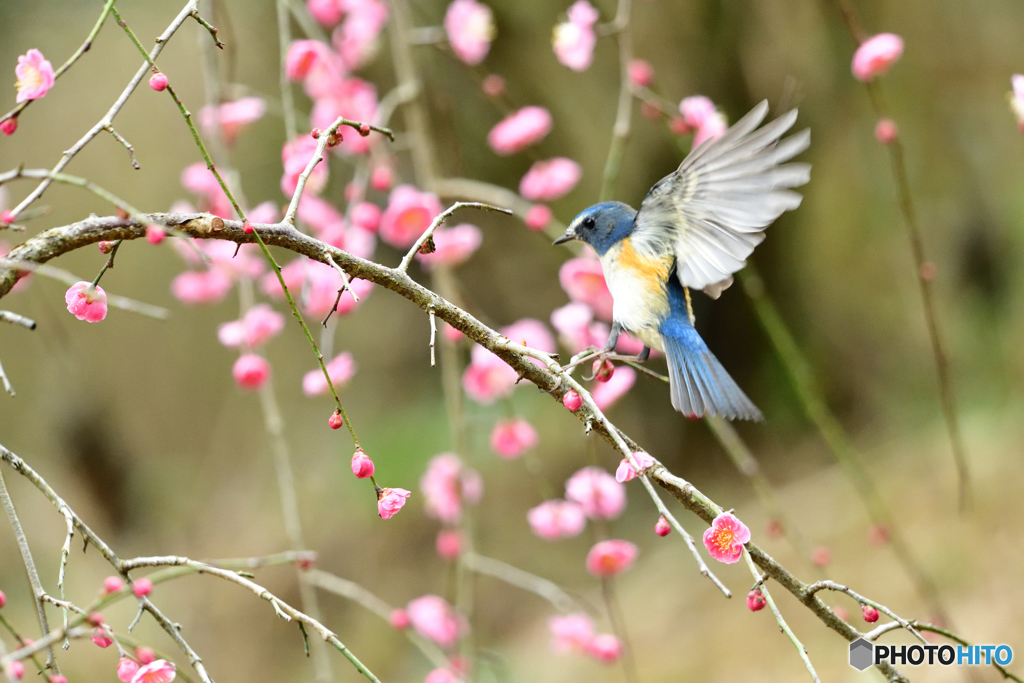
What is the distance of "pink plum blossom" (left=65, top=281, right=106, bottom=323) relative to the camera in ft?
3.94

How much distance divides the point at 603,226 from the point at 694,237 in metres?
0.32

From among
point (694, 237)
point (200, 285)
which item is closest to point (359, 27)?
point (200, 285)

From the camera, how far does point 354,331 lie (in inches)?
153

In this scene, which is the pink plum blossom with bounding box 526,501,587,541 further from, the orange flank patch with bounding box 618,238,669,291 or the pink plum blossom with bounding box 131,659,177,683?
the pink plum blossom with bounding box 131,659,177,683

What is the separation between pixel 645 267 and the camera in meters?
1.80

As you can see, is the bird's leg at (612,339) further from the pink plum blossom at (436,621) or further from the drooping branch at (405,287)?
the pink plum blossom at (436,621)

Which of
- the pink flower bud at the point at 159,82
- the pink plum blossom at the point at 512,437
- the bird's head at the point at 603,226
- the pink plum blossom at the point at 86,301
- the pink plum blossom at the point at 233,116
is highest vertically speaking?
the pink plum blossom at the point at 233,116

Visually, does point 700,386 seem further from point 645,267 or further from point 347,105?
point 347,105

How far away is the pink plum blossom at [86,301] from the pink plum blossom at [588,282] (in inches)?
51.8

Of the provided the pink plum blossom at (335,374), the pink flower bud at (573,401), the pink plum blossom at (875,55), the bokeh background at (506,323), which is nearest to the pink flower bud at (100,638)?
the pink flower bud at (573,401)

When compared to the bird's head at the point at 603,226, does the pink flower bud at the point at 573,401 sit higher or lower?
lower

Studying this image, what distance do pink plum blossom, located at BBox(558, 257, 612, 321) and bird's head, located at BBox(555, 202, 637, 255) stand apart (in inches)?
11.2

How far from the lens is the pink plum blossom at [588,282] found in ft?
7.43

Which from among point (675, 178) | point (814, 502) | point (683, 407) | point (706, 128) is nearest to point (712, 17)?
point (706, 128)
